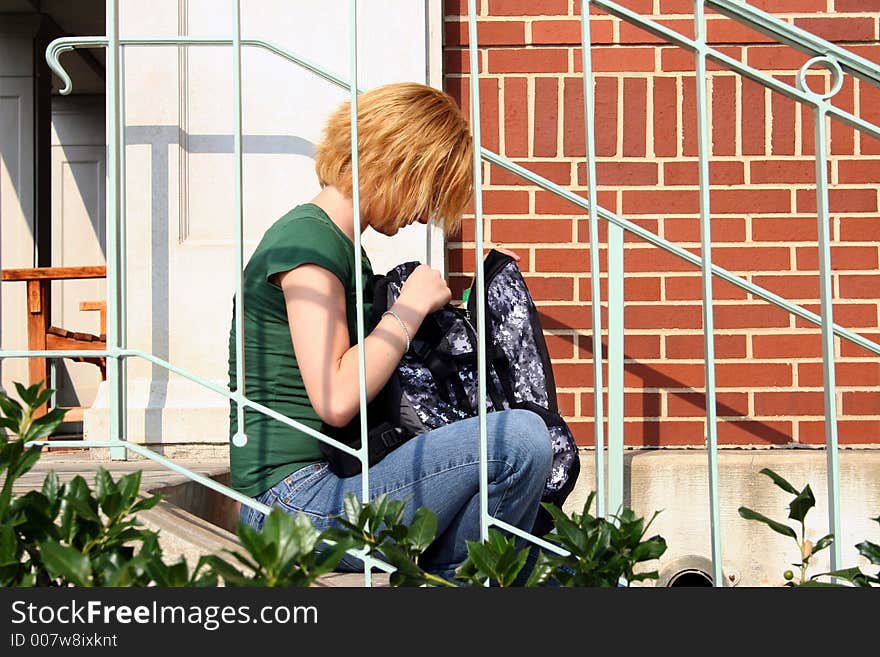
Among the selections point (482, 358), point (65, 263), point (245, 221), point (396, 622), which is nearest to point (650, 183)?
point (245, 221)

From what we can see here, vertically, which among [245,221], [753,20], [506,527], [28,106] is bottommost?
[506,527]

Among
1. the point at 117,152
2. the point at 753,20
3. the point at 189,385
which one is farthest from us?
the point at 189,385

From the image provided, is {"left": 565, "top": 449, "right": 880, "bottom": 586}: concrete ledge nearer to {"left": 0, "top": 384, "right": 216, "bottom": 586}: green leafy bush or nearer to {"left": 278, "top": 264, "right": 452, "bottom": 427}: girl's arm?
{"left": 278, "top": 264, "right": 452, "bottom": 427}: girl's arm

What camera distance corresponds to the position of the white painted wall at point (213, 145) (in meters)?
2.98

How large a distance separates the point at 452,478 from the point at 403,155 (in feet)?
2.02

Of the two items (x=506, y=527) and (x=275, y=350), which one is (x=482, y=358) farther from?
(x=275, y=350)

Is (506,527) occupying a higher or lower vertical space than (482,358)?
lower

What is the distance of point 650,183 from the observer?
317 centimetres

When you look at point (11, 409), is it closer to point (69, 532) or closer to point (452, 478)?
point (69, 532)

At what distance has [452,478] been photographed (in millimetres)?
1897

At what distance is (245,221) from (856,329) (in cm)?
184

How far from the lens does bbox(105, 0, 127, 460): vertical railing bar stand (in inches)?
71.1

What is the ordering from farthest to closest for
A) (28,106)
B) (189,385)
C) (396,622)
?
1. (28,106)
2. (189,385)
3. (396,622)

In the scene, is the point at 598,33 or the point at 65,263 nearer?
the point at 598,33
